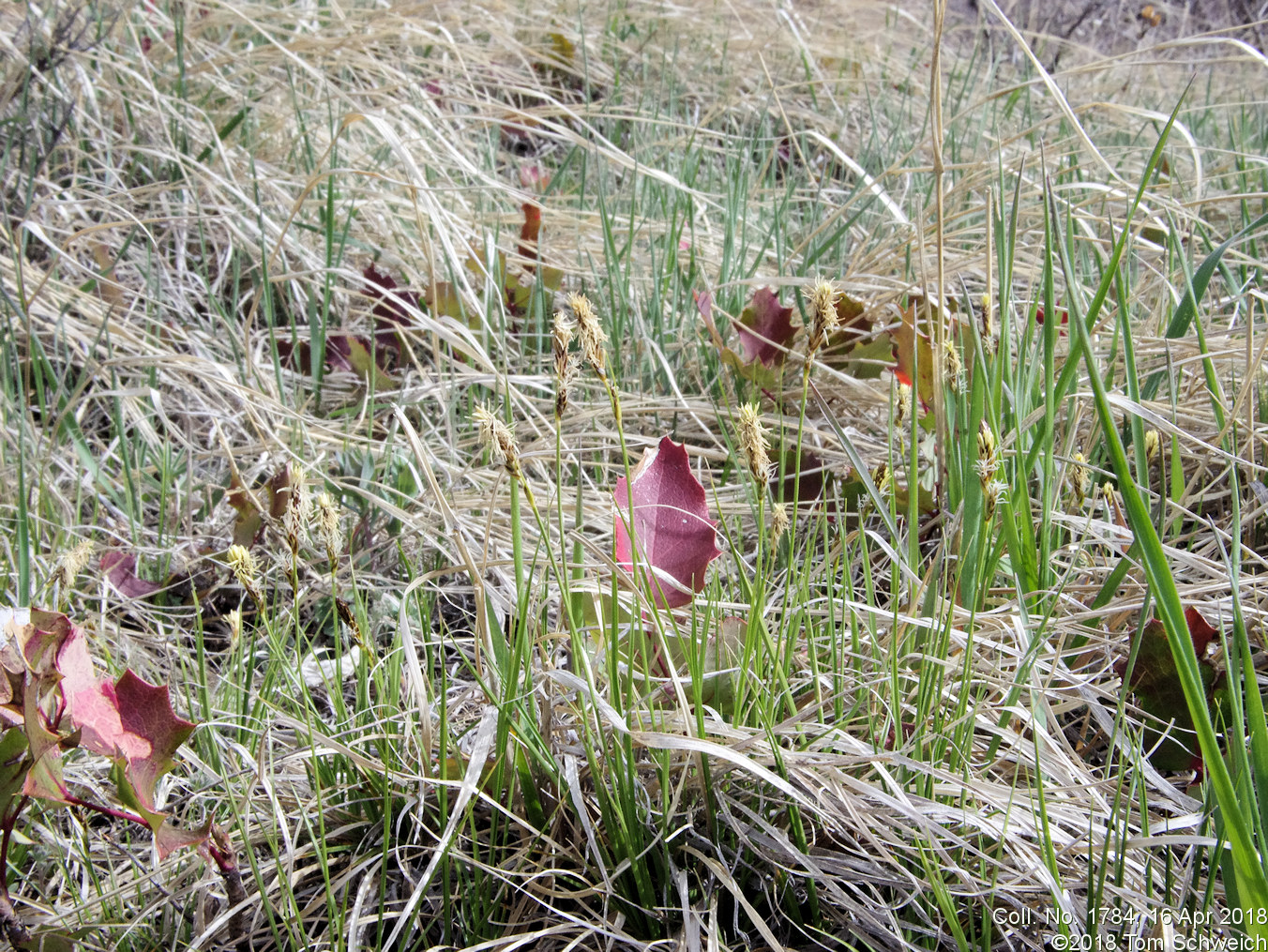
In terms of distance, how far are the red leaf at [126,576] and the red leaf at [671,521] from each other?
69 cm

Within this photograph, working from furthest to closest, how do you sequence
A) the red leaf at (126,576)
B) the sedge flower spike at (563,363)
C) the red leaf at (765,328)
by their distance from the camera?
the red leaf at (765,328), the red leaf at (126,576), the sedge flower spike at (563,363)

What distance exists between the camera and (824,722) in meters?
0.85

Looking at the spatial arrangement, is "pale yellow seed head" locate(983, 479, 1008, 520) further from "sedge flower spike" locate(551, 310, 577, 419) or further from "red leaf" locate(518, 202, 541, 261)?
"red leaf" locate(518, 202, 541, 261)

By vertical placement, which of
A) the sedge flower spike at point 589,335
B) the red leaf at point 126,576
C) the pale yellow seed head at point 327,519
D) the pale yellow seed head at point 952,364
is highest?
the sedge flower spike at point 589,335

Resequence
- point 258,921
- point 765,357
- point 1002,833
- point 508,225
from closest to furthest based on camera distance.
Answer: point 1002,833 → point 258,921 → point 765,357 → point 508,225

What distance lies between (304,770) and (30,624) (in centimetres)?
27

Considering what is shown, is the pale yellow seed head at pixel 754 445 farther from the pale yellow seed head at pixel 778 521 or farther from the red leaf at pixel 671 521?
the red leaf at pixel 671 521

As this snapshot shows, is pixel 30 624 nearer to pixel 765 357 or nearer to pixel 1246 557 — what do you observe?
pixel 765 357

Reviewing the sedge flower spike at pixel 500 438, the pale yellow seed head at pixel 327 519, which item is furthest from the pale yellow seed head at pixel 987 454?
the pale yellow seed head at pixel 327 519

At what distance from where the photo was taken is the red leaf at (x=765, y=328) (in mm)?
1441

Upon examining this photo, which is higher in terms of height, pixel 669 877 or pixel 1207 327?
pixel 1207 327

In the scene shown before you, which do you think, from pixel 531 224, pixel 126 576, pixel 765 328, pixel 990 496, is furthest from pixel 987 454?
pixel 531 224

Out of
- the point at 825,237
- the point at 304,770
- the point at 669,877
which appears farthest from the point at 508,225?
the point at 669,877

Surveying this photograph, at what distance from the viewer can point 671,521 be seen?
3.06 feet
